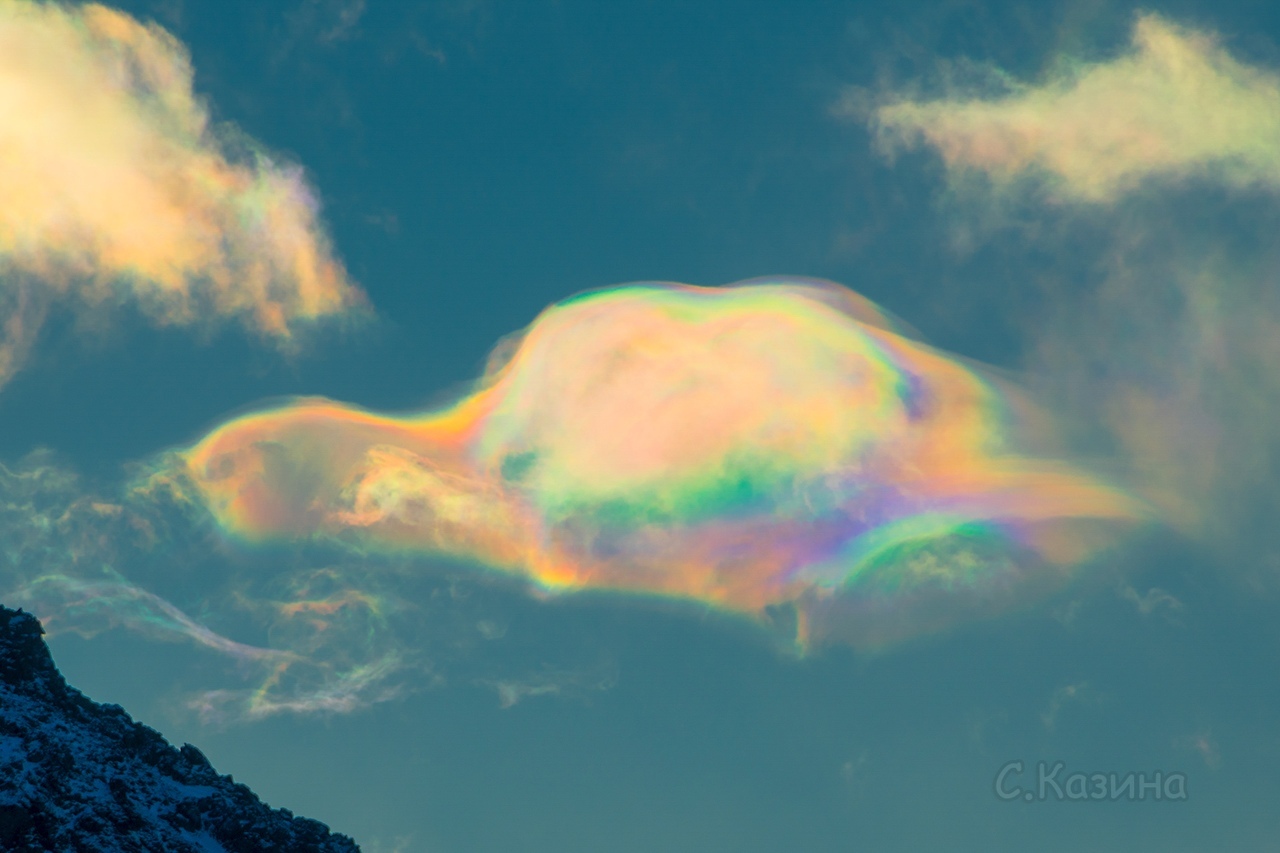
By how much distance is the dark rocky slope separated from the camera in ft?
297

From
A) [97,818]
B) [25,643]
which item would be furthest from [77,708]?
[97,818]

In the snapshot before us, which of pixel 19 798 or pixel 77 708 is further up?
pixel 77 708

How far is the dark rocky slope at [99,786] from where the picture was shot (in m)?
90.4

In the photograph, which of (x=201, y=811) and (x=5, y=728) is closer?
(x=5, y=728)

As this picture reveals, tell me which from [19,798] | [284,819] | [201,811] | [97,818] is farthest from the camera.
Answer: [284,819]

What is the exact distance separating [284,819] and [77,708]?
→ 32.1 m

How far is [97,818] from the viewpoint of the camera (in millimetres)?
95750

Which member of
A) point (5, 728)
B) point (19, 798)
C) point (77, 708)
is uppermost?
point (77, 708)

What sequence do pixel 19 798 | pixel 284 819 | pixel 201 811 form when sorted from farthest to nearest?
1. pixel 284 819
2. pixel 201 811
3. pixel 19 798

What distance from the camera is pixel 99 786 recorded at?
102 m

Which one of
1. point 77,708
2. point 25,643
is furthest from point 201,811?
point 25,643

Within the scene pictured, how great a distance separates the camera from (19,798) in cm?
8756

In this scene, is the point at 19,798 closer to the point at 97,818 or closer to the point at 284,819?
the point at 97,818

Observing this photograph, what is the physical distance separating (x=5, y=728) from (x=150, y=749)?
2283 centimetres
